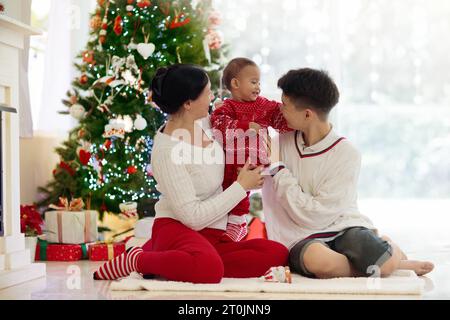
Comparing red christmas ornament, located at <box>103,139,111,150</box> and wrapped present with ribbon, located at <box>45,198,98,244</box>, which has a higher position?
red christmas ornament, located at <box>103,139,111,150</box>

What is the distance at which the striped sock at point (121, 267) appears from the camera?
2.49 meters

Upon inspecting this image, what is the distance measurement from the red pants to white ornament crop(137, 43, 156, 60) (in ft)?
3.66

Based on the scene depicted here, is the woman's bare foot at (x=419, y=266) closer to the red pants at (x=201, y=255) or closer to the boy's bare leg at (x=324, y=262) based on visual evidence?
the boy's bare leg at (x=324, y=262)

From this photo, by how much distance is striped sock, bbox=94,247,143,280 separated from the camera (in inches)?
98.1

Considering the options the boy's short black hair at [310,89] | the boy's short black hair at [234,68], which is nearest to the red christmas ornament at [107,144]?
the boy's short black hair at [234,68]

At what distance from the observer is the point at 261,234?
146 inches

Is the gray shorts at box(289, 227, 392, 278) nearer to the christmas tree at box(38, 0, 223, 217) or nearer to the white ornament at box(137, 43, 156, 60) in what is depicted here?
the christmas tree at box(38, 0, 223, 217)

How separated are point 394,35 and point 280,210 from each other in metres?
3.48

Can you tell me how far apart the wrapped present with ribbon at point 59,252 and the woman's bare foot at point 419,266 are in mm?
1419

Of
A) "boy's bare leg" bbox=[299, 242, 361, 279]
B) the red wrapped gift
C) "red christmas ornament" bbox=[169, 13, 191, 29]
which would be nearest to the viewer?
"boy's bare leg" bbox=[299, 242, 361, 279]

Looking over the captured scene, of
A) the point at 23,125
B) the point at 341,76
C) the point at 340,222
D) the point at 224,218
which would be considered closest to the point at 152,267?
the point at 224,218

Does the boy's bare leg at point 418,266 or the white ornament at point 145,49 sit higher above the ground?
the white ornament at point 145,49

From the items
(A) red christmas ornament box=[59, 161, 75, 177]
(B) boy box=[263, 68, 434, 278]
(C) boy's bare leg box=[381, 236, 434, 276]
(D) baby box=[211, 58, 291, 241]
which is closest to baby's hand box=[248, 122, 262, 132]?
(D) baby box=[211, 58, 291, 241]

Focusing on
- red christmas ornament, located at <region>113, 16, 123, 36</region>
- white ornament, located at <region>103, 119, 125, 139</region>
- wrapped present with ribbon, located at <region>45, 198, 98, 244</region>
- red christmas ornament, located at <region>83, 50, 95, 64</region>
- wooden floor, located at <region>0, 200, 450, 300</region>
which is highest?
red christmas ornament, located at <region>113, 16, 123, 36</region>
